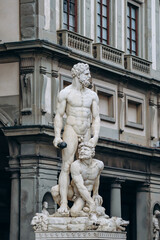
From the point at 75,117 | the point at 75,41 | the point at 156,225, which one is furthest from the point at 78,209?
the point at 156,225

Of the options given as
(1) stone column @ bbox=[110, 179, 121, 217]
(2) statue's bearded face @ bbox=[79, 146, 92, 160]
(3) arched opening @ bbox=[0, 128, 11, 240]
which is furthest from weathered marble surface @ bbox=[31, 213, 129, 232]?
(1) stone column @ bbox=[110, 179, 121, 217]

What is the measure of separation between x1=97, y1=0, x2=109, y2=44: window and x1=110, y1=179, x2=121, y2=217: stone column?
6160mm

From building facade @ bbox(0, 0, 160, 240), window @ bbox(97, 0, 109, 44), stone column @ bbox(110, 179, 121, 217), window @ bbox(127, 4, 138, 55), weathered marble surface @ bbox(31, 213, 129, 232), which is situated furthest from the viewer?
window @ bbox(127, 4, 138, 55)

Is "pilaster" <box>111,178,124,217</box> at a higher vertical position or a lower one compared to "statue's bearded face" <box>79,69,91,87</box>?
lower

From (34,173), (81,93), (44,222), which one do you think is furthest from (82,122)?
(34,173)

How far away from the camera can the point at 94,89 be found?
4600 centimetres

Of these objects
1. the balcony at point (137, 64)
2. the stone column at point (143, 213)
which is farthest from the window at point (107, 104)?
the stone column at point (143, 213)

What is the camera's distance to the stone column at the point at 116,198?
153 ft

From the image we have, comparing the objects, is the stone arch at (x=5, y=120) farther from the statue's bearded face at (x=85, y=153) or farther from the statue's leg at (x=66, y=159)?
the statue's bearded face at (x=85, y=153)

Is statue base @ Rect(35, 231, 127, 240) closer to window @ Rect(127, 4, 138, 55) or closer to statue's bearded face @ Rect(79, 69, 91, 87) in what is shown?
statue's bearded face @ Rect(79, 69, 91, 87)

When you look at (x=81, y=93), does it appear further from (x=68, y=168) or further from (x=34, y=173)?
(x=34, y=173)

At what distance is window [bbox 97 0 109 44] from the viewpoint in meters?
47.6

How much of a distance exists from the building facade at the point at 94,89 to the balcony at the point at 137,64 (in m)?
0.04

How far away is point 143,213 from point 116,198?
8.55 ft
